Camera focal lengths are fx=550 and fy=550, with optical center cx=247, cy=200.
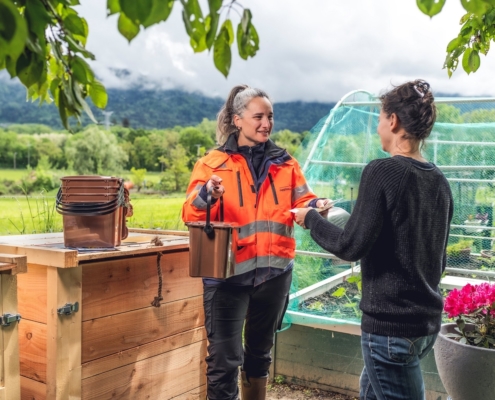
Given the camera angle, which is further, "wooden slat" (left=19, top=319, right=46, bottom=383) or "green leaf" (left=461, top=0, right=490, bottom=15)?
"wooden slat" (left=19, top=319, right=46, bottom=383)

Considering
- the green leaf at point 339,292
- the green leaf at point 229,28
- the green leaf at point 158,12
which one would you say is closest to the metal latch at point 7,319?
the green leaf at point 229,28

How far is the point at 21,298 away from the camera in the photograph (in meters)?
2.24

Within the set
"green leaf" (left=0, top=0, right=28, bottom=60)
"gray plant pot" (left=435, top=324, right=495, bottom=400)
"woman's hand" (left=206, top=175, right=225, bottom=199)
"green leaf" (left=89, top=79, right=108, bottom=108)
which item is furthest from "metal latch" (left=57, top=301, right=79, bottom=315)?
"green leaf" (left=0, top=0, right=28, bottom=60)

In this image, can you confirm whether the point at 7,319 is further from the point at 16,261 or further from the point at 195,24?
the point at 195,24

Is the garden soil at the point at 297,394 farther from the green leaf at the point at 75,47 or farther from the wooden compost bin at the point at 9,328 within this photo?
the green leaf at the point at 75,47

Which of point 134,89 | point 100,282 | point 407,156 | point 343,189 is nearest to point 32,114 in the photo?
point 134,89

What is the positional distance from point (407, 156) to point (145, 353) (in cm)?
150

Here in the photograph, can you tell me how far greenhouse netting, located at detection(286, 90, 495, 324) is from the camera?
11.6 ft

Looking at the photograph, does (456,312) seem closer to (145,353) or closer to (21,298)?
(145,353)

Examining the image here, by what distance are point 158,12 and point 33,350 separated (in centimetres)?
192

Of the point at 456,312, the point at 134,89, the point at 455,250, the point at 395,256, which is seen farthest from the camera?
the point at 134,89

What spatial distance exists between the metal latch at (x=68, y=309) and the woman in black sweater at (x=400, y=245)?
3.50 feet

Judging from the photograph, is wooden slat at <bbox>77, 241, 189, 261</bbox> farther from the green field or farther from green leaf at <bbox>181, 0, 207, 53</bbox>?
green leaf at <bbox>181, 0, 207, 53</bbox>

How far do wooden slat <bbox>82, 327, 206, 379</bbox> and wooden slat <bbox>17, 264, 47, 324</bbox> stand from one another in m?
0.28
